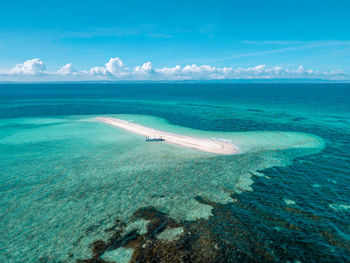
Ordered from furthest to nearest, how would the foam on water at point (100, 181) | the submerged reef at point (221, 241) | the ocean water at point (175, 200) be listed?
1. the foam on water at point (100, 181)
2. the ocean water at point (175, 200)
3. the submerged reef at point (221, 241)

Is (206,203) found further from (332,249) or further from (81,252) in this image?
(81,252)

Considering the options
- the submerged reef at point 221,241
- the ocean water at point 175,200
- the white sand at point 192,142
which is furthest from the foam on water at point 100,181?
the white sand at point 192,142

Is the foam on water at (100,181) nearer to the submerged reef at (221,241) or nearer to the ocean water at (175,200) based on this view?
the ocean water at (175,200)

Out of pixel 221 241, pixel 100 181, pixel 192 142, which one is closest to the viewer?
pixel 221 241

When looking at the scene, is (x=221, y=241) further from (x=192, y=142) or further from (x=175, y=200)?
(x=192, y=142)

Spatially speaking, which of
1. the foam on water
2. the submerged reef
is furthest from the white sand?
the submerged reef

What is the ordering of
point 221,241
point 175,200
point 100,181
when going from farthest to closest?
point 100,181 < point 175,200 < point 221,241

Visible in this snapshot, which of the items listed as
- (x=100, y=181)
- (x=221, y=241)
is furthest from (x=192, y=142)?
(x=221, y=241)

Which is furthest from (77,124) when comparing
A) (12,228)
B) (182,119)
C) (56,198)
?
(12,228)
